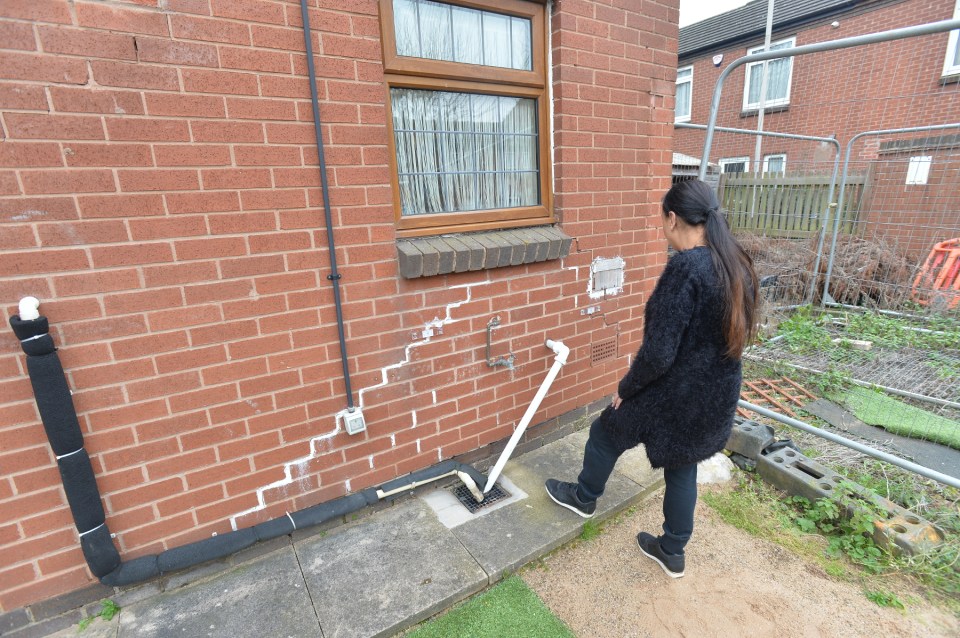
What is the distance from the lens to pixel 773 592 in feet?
7.14

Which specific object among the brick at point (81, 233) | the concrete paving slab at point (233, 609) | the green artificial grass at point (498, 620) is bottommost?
the green artificial grass at point (498, 620)

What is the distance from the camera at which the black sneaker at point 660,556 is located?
88.7 inches

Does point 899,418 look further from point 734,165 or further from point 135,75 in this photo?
point 734,165

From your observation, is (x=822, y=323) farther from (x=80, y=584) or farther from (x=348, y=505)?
(x=80, y=584)

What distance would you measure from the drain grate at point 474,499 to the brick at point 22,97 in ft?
8.26

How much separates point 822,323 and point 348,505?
5.88 m

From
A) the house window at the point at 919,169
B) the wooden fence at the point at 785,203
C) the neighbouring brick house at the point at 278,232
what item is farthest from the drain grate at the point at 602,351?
the house window at the point at 919,169

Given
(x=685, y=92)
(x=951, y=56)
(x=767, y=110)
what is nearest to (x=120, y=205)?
(x=951, y=56)

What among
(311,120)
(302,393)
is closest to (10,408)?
(302,393)

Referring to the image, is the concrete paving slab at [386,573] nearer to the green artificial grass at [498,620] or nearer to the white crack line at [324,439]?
the green artificial grass at [498,620]

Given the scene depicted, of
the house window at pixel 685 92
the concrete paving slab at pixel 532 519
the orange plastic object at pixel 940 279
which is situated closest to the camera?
the concrete paving slab at pixel 532 519

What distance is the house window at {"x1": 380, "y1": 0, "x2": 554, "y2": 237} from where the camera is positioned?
2375 millimetres

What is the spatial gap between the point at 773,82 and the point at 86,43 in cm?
1572

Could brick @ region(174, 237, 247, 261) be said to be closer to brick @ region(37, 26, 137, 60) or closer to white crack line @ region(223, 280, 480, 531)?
brick @ region(37, 26, 137, 60)
